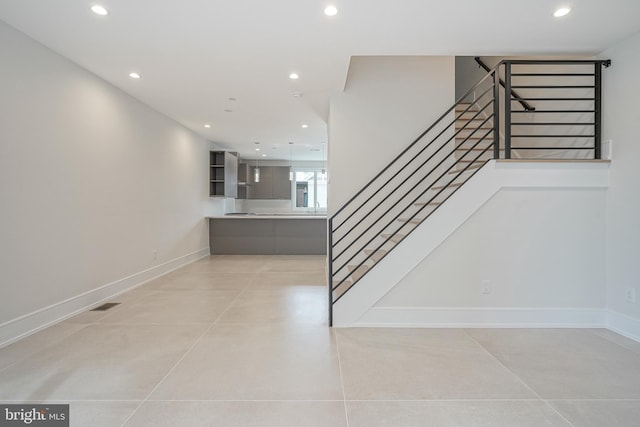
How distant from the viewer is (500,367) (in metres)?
2.42

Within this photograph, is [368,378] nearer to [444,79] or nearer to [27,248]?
[27,248]

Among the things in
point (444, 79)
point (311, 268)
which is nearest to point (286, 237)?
point (311, 268)

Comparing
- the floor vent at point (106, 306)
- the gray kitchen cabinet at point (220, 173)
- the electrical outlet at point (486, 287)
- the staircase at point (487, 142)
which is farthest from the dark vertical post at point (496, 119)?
the gray kitchen cabinet at point (220, 173)

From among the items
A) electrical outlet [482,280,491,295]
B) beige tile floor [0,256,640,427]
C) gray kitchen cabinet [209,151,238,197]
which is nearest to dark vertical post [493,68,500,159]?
electrical outlet [482,280,491,295]

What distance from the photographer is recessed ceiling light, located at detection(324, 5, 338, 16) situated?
8.26 feet

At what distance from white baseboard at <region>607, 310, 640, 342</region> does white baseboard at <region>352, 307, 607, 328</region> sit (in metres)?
0.06

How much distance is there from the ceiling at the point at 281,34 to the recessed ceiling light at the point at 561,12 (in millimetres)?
40

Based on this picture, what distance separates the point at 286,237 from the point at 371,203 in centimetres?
396

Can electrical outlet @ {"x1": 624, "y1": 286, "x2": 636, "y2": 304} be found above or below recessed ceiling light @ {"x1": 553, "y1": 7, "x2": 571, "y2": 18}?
below

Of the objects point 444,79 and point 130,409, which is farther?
point 444,79

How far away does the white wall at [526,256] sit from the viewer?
10.7ft

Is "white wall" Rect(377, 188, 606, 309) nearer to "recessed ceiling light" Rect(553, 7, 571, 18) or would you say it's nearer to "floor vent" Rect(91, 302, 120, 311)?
"recessed ceiling light" Rect(553, 7, 571, 18)

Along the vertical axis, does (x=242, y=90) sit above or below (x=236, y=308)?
above

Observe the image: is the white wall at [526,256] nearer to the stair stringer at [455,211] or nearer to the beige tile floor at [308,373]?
the stair stringer at [455,211]
